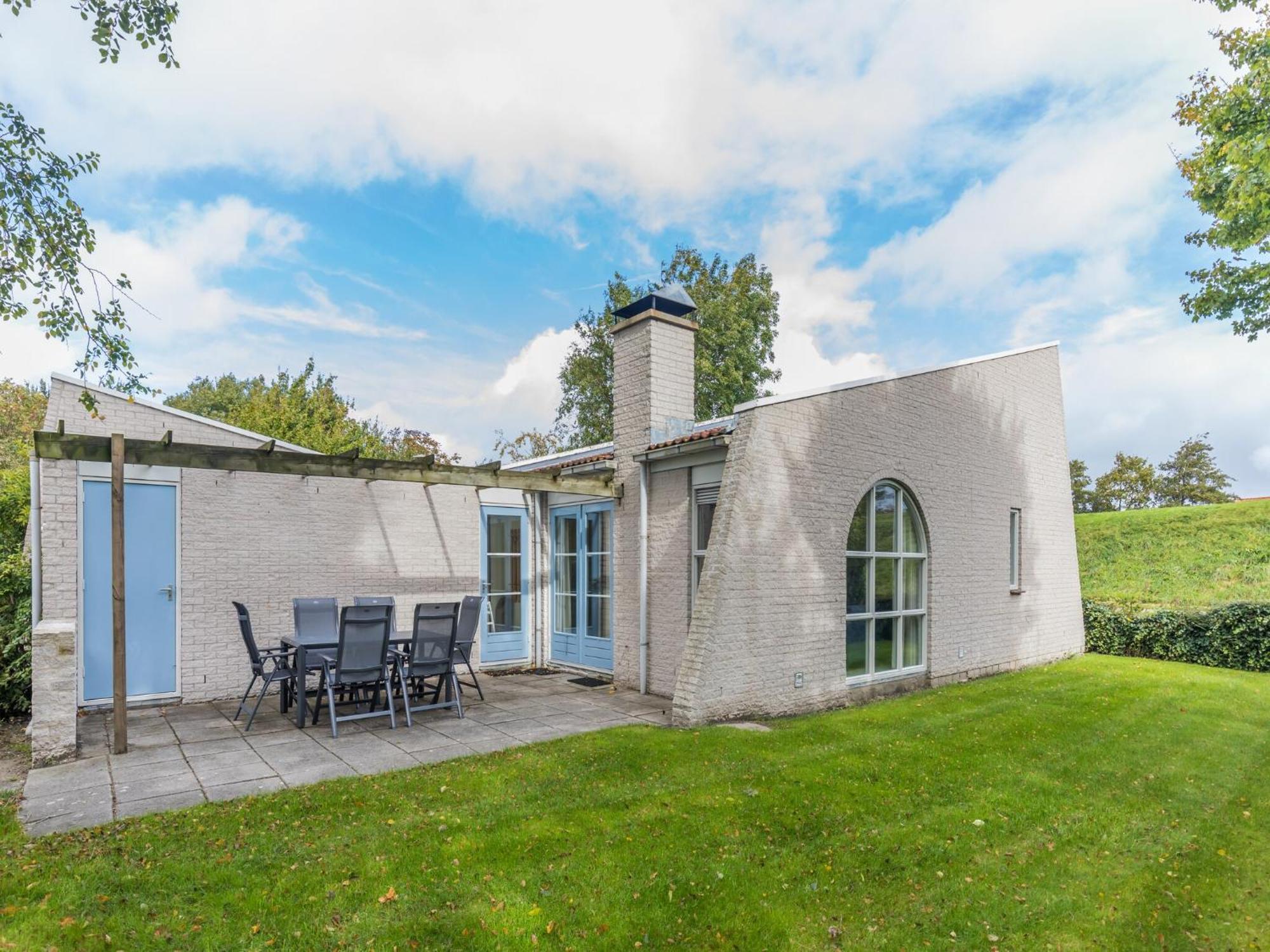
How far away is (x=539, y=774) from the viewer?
16.6ft

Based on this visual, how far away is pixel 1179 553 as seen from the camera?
56.5 feet

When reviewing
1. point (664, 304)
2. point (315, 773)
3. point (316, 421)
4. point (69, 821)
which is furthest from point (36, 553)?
point (316, 421)

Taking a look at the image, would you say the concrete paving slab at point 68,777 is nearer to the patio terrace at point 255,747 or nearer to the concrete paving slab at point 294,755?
the patio terrace at point 255,747

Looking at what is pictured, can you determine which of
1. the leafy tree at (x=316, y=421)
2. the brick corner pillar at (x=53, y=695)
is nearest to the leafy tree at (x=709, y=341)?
the leafy tree at (x=316, y=421)

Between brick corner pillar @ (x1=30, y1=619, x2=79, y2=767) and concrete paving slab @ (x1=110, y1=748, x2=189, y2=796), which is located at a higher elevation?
brick corner pillar @ (x1=30, y1=619, x2=79, y2=767)

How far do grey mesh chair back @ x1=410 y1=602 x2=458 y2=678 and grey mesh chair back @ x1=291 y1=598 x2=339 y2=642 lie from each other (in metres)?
1.57

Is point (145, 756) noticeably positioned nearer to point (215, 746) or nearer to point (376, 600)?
point (215, 746)

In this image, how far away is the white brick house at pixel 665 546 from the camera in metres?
7.07

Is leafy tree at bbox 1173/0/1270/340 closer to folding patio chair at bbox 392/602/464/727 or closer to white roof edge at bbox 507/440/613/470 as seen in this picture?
white roof edge at bbox 507/440/613/470

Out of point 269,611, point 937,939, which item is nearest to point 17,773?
point 269,611

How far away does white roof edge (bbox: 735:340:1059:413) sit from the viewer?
279 inches

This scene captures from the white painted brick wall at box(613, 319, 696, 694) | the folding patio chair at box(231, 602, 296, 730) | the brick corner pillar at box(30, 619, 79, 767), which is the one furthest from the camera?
the white painted brick wall at box(613, 319, 696, 694)

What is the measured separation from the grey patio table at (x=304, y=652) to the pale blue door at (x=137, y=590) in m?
1.69

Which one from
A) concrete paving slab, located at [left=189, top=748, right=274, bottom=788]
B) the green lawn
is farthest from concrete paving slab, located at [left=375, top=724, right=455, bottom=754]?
concrete paving slab, located at [left=189, top=748, right=274, bottom=788]
